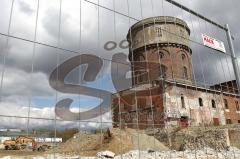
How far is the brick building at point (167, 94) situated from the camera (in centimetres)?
2281

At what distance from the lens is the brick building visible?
22812mm

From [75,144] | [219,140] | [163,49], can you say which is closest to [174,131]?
[219,140]

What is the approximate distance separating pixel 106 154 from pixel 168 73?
710 inches

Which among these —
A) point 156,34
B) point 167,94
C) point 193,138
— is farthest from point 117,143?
point 156,34

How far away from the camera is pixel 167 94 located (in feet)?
78.2

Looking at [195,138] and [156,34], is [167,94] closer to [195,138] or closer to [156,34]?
[156,34]

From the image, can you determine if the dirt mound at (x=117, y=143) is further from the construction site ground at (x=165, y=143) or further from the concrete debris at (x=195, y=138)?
the concrete debris at (x=195, y=138)

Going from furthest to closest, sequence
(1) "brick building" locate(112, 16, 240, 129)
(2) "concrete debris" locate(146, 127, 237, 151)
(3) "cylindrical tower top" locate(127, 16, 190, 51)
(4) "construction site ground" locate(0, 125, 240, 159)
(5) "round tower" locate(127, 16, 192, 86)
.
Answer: (5) "round tower" locate(127, 16, 192, 86) < (3) "cylindrical tower top" locate(127, 16, 190, 51) < (1) "brick building" locate(112, 16, 240, 129) < (2) "concrete debris" locate(146, 127, 237, 151) < (4) "construction site ground" locate(0, 125, 240, 159)

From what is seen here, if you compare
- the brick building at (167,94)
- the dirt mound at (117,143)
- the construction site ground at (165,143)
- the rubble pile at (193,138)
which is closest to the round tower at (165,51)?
the brick building at (167,94)

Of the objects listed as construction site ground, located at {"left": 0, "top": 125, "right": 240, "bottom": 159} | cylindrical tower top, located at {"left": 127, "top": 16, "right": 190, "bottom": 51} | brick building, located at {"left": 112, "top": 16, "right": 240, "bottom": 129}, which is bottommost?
construction site ground, located at {"left": 0, "top": 125, "right": 240, "bottom": 159}

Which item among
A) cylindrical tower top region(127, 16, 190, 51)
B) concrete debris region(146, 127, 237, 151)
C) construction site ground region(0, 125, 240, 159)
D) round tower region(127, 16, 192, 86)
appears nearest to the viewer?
construction site ground region(0, 125, 240, 159)

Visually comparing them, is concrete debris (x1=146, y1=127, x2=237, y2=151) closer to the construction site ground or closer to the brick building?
the construction site ground

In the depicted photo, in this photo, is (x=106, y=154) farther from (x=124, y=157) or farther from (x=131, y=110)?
(x=131, y=110)

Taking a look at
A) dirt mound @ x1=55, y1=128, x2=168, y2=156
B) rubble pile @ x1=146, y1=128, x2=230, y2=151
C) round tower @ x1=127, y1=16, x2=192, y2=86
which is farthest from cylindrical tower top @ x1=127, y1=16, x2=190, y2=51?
dirt mound @ x1=55, y1=128, x2=168, y2=156
